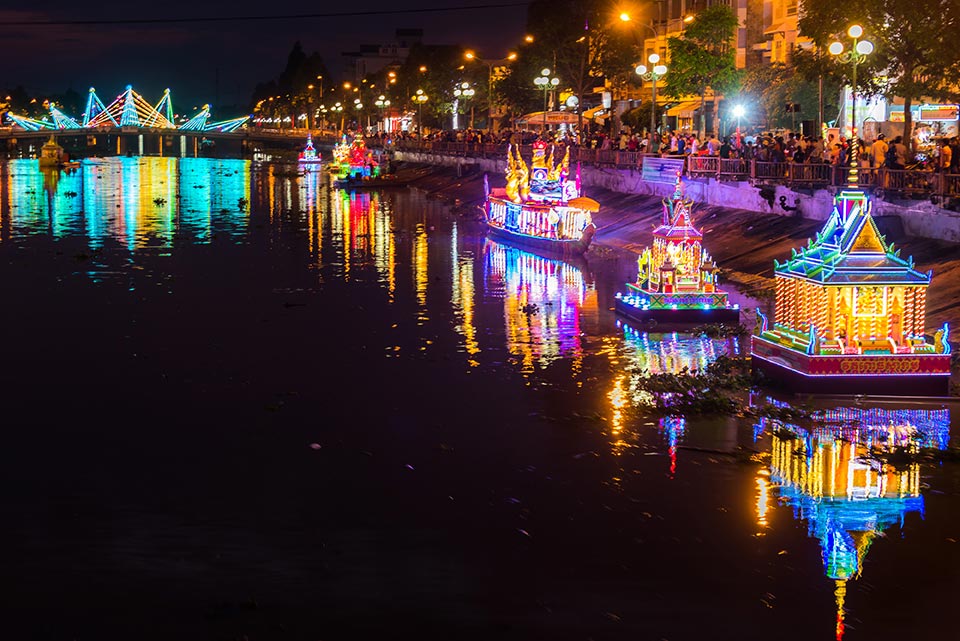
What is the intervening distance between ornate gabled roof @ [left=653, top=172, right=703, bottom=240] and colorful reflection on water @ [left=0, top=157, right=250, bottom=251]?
2205 cm

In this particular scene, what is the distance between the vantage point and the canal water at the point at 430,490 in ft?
35.5

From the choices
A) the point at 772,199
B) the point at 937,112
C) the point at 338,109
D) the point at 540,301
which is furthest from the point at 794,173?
the point at 338,109

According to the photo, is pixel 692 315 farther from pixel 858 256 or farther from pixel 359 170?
pixel 359 170

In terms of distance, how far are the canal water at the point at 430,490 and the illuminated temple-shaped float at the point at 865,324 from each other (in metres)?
0.60

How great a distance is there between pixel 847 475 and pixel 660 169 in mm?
32220

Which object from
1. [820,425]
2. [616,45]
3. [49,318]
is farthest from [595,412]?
[616,45]

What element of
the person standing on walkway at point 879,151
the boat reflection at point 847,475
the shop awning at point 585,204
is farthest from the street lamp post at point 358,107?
the boat reflection at point 847,475

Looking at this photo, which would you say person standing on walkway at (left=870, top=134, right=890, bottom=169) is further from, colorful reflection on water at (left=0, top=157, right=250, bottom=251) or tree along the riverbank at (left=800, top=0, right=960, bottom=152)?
colorful reflection on water at (left=0, top=157, right=250, bottom=251)

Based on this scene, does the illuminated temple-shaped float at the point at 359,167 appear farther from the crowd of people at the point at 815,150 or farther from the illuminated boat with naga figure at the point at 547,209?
the illuminated boat with naga figure at the point at 547,209

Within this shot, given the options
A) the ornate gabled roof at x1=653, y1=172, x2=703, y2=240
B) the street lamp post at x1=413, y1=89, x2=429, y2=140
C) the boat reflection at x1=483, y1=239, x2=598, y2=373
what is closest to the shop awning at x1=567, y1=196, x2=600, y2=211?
the boat reflection at x1=483, y1=239, x2=598, y2=373

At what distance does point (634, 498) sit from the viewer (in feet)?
45.7

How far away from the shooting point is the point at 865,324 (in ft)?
60.3

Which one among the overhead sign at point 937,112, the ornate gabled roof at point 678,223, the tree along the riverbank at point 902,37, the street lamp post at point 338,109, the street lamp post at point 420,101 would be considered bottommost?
the ornate gabled roof at point 678,223

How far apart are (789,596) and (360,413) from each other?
8312 mm
